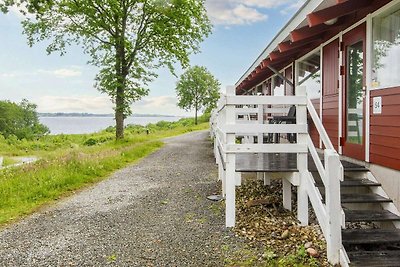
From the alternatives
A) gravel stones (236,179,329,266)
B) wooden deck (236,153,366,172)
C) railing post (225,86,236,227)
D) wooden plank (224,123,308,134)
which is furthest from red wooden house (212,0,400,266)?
railing post (225,86,236,227)

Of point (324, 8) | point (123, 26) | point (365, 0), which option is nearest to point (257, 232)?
point (324, 8)

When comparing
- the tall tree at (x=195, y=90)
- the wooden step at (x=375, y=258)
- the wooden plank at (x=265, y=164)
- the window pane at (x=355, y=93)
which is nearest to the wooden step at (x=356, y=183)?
the wooden plank at (x=265, y=164)

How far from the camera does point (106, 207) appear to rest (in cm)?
547

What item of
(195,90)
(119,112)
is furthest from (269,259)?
(195,90)

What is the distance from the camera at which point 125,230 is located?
436 centimetres

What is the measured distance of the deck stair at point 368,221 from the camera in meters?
3.22

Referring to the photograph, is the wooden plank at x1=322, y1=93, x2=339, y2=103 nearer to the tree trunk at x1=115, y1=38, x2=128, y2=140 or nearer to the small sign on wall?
the small sign on wall

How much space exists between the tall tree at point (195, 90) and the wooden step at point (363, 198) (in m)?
38.2

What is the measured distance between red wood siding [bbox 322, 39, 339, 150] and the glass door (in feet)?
1.18

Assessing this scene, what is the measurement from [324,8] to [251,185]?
3.40 metres

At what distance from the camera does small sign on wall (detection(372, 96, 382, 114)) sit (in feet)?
14.7

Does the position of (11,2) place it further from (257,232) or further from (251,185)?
(257,232)

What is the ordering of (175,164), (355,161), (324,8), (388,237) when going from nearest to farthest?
(388,237)
(324,8)
(355,161)
(175,164)

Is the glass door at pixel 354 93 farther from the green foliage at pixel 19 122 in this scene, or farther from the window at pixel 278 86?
the green foliage at pixel 19 122
